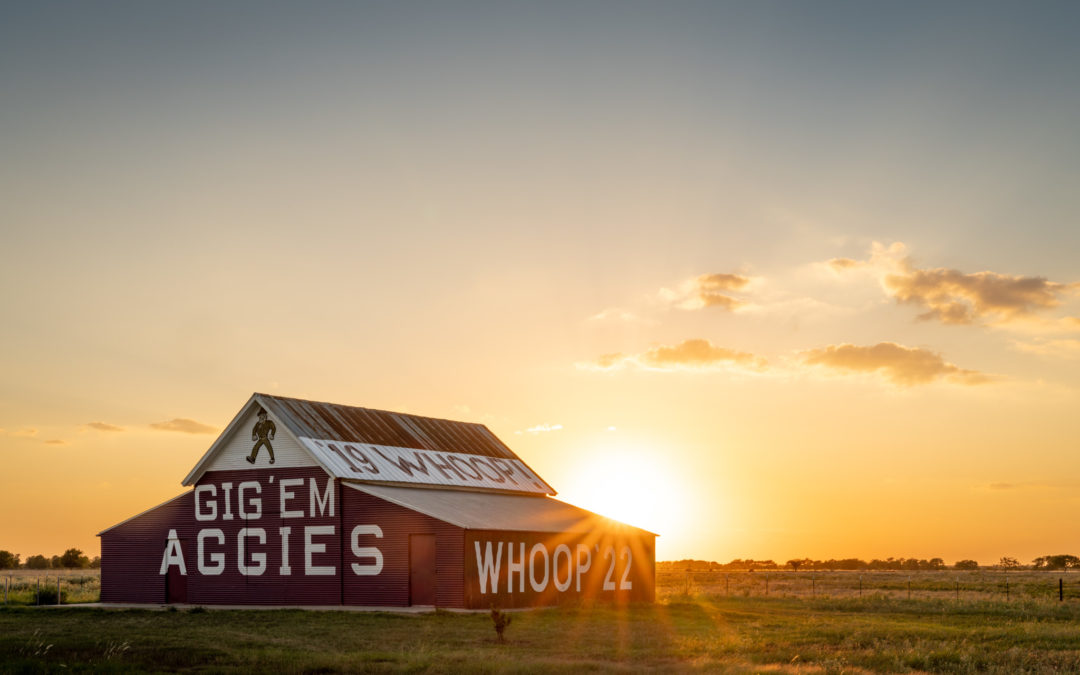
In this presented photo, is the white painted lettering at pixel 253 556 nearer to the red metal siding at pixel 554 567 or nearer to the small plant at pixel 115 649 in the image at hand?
the red metal siding at pixel 554 567

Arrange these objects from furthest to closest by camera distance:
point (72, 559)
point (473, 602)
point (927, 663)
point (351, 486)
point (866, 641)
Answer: point (72, 559) → point (351, 486) → point (473, 602) → point (866, 641) → point (927, 663)

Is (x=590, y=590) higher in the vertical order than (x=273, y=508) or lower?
lower

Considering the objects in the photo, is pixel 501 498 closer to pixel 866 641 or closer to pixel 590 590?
pixel 590 590

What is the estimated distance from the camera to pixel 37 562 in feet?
472

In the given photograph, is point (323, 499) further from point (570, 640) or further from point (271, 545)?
point (570, 640)

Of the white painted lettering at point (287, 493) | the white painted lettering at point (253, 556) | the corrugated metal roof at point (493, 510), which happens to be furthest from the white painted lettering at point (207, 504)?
the corrugated metal roof at point (493, 510)

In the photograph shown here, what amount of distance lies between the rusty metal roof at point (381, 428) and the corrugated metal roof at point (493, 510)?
3796 millimetres

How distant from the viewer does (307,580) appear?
49031mm

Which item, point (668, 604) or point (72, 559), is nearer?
point (668, 604)

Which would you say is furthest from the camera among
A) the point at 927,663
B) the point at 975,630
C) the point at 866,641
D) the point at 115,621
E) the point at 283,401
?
the point at 283,401

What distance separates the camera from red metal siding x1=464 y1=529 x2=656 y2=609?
45.9 meters

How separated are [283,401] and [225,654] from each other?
85.1 feet

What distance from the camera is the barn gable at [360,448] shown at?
167ft

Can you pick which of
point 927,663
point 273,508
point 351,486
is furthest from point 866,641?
point 273,508
